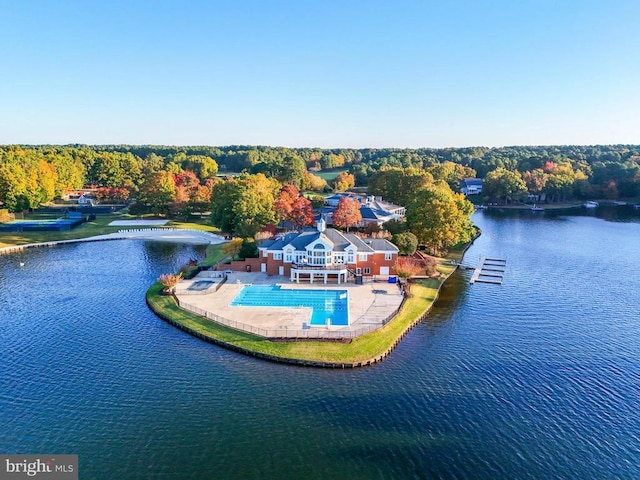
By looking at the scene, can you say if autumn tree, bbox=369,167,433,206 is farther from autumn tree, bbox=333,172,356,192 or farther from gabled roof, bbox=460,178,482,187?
gabled roof, bbox=460,178,482,187

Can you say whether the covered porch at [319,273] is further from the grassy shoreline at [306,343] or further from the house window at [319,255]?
the grassy shoreline at [306,343]

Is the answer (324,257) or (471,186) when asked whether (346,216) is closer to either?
(324,257)

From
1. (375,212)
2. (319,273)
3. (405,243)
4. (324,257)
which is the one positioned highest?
(375,212)

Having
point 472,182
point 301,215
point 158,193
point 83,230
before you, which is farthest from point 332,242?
point 472,182

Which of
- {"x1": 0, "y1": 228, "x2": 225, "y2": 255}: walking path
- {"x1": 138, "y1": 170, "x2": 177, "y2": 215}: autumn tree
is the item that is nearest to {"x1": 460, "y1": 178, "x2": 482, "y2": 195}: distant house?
{"x1": 138, "y1": 170, "x2": 177, "y2": 215}: autumn tree

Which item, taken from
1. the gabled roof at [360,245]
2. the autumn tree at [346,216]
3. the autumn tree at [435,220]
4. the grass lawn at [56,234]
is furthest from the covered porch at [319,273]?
the grass lawn at [56,234]

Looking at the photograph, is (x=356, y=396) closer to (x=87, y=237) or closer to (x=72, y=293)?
(x=72, y=293)
